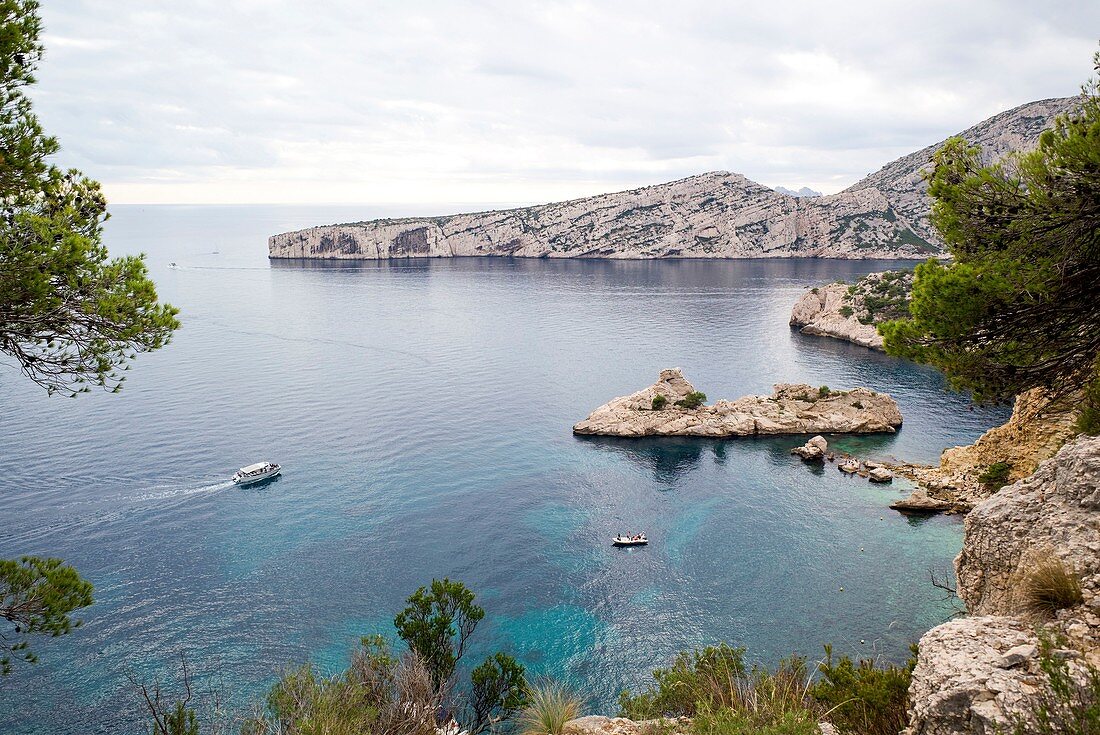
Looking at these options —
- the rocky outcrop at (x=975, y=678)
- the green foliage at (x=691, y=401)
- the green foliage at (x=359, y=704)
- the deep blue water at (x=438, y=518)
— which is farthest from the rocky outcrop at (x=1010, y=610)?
the green foliage at (x=691, y=401)

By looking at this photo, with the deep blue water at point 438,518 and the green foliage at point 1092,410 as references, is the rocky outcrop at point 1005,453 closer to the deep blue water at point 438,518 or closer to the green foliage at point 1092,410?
the green foliage at point 1092,410

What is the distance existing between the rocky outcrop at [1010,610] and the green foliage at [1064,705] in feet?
0.50

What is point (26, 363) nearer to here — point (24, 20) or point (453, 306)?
point (24, 20)

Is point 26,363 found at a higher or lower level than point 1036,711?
higher

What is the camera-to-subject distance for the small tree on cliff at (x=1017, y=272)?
1332cm

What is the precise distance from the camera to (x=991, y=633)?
32.6ft

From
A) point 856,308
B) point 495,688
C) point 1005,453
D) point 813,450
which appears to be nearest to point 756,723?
point 495,688

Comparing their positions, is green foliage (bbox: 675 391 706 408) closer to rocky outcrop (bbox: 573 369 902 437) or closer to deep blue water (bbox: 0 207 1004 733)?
rocky outcrop (bbox: 573 369 902 437)

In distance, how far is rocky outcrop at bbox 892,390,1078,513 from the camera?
909 inches

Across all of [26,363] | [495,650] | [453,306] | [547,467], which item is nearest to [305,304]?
[453,306]

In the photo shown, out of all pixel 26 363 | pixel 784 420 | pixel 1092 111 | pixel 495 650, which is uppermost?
pixel 1092 111

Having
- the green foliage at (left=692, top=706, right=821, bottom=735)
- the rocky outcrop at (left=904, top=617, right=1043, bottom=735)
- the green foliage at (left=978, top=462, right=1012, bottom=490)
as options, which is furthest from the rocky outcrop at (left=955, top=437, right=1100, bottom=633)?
the green foliage at (left=978, top=462, right=1012, bottom=490)

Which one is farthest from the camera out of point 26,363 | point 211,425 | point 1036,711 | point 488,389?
point 488,389

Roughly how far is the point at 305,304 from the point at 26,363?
11821cm
